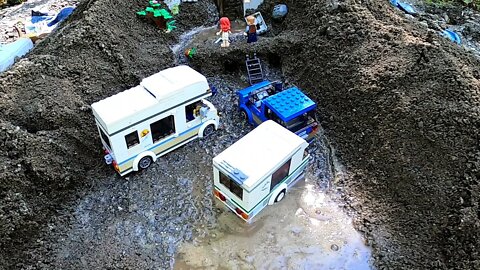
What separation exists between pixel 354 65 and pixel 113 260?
30.8ft

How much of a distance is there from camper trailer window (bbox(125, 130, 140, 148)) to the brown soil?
1380mm

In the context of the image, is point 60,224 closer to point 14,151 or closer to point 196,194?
point 14,151

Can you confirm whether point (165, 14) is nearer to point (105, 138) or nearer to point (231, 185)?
point (105, 138)

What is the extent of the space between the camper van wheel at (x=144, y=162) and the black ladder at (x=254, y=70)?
5044 mm

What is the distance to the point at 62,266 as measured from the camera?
32.1 ft

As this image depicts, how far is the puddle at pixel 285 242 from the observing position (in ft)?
33.0

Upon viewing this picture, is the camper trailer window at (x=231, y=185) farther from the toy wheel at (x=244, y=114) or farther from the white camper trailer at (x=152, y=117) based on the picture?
the toy wheel at (x=244, y=114)

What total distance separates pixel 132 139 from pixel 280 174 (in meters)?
4.15

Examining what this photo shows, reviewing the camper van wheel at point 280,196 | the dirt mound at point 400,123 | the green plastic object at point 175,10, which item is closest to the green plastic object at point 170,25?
the green plastic object at point 175,10

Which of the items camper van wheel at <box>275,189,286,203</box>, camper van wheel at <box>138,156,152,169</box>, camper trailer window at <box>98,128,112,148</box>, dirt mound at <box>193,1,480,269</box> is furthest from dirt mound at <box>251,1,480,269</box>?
camper trailer window at <box>98,128,112,148</box>

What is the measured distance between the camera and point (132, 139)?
11297 millimetres

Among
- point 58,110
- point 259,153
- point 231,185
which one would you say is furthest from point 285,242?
point 58,110

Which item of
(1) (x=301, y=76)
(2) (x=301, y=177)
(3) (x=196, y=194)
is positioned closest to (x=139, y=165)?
(3) (x=196, y=194)

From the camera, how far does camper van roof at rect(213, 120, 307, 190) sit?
33.1 ft
